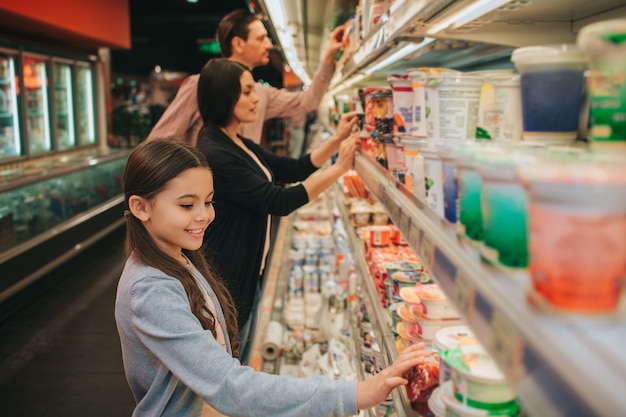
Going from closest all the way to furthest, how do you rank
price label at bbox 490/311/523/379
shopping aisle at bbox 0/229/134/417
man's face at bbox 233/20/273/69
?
price label at bbox 490/311/523/379, man's face at bbox 233/20/273/69, shopping aisle at bbox 0/229/134/417

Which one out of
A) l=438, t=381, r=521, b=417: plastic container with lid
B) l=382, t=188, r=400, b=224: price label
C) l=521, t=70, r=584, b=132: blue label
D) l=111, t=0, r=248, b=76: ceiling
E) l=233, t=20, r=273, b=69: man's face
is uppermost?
l=111, t=0, r=248, b=76: ceiling

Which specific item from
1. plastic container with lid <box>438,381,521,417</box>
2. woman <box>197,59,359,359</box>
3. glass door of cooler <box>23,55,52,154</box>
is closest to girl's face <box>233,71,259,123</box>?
woman <box>197,59,359,359</box>

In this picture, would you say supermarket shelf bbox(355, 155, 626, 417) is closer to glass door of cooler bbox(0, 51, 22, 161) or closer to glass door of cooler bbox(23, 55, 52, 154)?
glass door of cooler bbox(0, 51, 22, 161)

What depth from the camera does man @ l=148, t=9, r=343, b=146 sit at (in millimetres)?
2916

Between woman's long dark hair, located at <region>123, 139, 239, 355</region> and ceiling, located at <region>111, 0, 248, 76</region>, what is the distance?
48.4 feet

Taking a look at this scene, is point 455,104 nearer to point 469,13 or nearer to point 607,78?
point 469,13

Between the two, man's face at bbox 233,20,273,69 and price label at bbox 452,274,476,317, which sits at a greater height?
man's face at bbox 233,20,273,69

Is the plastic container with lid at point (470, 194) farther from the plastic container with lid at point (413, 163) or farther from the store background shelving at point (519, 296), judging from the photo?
the plastic container with lid at point (413, 163)

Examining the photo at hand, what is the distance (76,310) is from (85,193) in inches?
107

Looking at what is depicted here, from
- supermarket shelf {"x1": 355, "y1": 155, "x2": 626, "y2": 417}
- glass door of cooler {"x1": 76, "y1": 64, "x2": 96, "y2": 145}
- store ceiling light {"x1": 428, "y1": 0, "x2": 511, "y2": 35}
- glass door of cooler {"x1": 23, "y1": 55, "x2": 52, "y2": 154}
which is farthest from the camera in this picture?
glass door of cooler {"x1": 76, "y1": 64, "x2": 96, "y2": 145}

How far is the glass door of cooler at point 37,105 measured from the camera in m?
8.01

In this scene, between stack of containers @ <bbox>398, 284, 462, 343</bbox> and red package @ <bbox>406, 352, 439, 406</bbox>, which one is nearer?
red package @ <bbox>406, 352, 439, 406</bbox>

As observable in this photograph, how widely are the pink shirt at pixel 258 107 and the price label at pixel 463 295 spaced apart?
82.8 inches

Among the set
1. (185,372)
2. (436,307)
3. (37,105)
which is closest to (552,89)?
(436,307)
